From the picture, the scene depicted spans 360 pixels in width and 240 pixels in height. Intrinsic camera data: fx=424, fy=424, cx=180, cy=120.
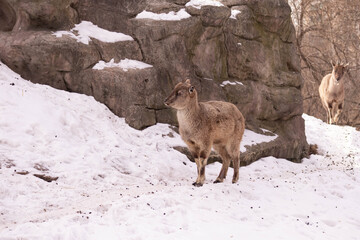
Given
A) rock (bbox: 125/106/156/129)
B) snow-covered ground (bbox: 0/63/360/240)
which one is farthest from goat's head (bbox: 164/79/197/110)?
rock (bbox: 125/106/156/129)

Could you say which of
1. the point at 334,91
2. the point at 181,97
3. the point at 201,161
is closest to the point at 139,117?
the point at 181,97

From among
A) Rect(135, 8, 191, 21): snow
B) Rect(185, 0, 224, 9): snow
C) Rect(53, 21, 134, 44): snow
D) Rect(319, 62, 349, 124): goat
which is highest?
Rect(185, 0, 224, 9): snow

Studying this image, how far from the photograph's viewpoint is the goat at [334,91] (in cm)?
2031

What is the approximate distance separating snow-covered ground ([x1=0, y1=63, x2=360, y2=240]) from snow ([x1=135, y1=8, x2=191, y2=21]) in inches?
145

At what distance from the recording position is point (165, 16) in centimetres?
1420

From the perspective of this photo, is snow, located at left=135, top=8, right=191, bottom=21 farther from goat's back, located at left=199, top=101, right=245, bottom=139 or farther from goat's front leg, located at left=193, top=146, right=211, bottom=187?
goat's front leg, located at left=193, top=146, right=211, bottom=187

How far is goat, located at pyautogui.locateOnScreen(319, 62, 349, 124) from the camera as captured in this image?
20.3 meters

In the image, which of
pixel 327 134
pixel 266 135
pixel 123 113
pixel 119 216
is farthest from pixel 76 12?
pixel 327 134

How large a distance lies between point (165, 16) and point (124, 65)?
2.35m

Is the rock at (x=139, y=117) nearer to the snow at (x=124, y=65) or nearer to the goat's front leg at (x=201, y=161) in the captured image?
the snow at (x=124, y=65)

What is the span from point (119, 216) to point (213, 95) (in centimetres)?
840

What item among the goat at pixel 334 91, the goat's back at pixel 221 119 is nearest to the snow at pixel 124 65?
the goat's back at pixel 221 119

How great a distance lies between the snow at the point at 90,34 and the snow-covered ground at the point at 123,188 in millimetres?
1947

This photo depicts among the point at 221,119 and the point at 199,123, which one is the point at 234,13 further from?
the point at 199,123
